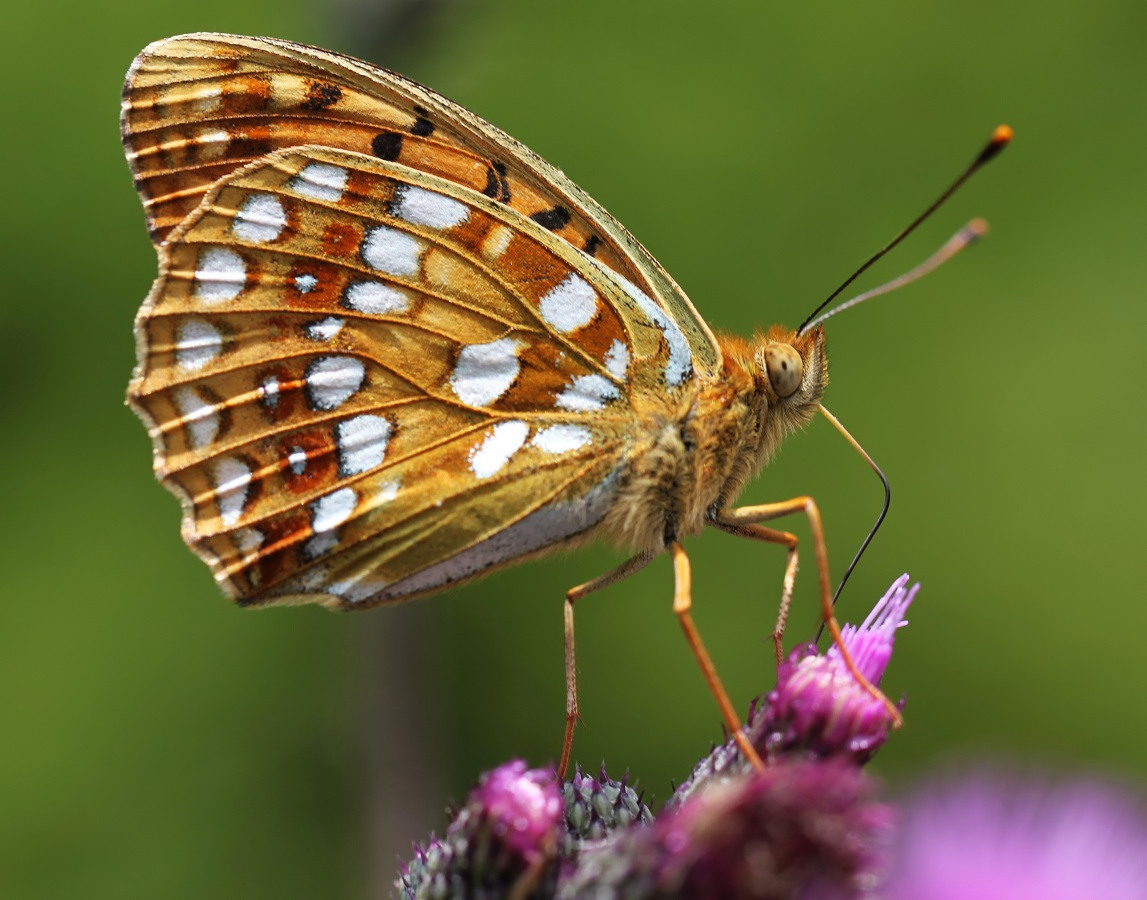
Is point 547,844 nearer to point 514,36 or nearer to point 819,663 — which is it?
point 819,663

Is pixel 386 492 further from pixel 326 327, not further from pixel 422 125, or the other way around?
pixel 422 125

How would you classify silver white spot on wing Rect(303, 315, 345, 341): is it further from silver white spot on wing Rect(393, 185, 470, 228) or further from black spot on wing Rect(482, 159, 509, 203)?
black spot on wing Rect(482, 159, 509, 203)

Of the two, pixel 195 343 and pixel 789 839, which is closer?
pixel 789 839

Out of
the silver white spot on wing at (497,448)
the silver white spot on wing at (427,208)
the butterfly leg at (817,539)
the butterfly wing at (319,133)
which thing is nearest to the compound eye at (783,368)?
the butterfly wing at (319,133)

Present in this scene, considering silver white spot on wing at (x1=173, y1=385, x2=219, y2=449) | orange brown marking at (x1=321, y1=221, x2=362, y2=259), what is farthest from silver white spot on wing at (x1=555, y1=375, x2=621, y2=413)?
silver white spot on wing at (x1=173, y1=385, x2=219, y2=449)

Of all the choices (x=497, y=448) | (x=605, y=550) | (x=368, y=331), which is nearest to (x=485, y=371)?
(x=497, y=448)

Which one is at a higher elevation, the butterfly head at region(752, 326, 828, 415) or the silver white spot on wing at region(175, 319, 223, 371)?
the butterfly head at region(752, 326, 828, 415)
